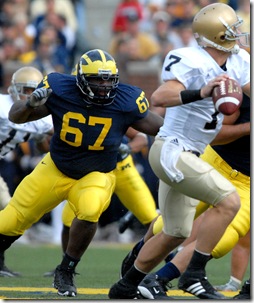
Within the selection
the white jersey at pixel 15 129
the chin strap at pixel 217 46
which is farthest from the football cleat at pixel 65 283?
the chin strap at pixel 217 46

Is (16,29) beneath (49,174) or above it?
beneath

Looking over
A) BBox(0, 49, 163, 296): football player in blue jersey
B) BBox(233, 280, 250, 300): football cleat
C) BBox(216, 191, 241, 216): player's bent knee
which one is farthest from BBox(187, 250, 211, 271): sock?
BBox(0, 49, 163, 296): football player in blue jersey

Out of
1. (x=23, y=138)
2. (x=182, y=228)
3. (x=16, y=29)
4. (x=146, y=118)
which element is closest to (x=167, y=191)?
(x=182, y=228)

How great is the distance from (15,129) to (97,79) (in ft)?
4.96

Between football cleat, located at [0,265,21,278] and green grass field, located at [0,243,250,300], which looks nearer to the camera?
green grass field, located at [0,243,250,300]

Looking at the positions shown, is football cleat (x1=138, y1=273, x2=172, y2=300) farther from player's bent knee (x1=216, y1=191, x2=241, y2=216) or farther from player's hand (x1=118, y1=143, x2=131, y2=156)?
player's hand (x1=118, y1=143, x2=131, y2=156)

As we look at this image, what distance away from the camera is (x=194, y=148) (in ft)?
18.4

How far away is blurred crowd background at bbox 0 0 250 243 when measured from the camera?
1222cm

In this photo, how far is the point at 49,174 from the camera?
6246 mm

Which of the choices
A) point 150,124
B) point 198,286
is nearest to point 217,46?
point 150,124

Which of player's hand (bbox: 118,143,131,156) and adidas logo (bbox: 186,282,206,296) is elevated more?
adidas logo (bbox: 186,282,206,296)

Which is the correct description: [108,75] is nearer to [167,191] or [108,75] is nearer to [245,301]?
[167,191]

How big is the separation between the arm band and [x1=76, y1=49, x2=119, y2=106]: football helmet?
0.87 m

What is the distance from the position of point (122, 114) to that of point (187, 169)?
2.90ft
